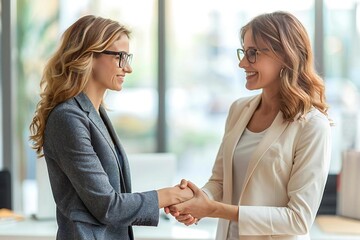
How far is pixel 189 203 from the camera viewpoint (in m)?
2.63

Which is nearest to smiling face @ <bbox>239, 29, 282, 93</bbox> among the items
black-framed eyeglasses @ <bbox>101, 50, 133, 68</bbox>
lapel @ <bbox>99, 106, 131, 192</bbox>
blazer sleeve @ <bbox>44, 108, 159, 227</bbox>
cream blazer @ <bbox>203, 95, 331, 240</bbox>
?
cream blazer @ <bbox>203, 95, 331, 240</bbox>

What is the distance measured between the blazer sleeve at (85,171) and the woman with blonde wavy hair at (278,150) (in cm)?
41

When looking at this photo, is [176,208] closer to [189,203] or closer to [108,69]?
[189,203]

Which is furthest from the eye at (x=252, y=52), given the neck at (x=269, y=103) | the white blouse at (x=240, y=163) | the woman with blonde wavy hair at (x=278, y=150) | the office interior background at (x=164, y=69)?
the office interior background at (x=164, y=69)

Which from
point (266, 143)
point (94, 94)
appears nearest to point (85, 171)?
point (94, 94)

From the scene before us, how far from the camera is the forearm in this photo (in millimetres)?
2459

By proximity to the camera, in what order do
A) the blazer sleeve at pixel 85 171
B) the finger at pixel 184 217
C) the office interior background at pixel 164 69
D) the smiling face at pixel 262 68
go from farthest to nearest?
the office interior background at pixel 164 69 < the finger at pixel 184 217 < the smiling face at pixel 262 68 < the blazer sleeve at pixel 85 171

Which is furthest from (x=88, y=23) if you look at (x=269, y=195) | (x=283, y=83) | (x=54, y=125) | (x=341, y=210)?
(x=341, y=210)

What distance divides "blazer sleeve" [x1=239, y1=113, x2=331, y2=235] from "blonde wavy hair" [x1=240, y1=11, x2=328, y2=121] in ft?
0.25

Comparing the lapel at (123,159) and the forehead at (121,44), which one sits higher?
the forehead at (121,44)

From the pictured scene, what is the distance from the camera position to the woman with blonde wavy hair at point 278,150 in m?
2.40

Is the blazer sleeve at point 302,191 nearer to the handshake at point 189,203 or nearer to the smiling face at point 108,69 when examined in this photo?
the handshake at point 189,203

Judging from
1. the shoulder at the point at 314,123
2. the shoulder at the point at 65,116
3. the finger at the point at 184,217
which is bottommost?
the finger at the point at 184,217

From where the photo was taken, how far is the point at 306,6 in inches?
188
